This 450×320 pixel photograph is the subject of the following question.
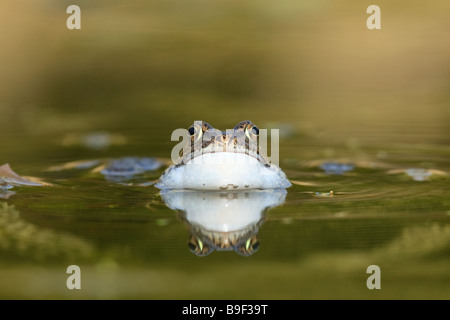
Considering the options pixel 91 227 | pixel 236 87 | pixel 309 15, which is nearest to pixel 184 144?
pixel 91 227

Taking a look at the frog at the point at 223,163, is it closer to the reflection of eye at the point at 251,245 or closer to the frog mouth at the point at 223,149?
the frog mouth at the point at 223,149

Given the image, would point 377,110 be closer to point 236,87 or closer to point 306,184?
point 236,87

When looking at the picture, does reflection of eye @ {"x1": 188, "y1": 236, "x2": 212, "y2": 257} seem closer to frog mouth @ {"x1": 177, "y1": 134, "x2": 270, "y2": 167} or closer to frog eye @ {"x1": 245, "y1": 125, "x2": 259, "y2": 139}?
frog mouth @ {"x1": 177, "y1": 134, "x2": 270, "y2": 167}

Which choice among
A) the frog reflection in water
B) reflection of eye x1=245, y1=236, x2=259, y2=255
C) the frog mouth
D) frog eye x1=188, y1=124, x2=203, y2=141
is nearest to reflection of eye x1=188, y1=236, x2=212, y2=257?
the frog reflection in water

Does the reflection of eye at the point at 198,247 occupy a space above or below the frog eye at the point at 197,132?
below

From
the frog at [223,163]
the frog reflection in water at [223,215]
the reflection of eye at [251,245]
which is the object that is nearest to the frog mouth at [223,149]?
the frog at [223,163]

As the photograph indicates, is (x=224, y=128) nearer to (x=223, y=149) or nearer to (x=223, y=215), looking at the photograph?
(x=223, y=149)
